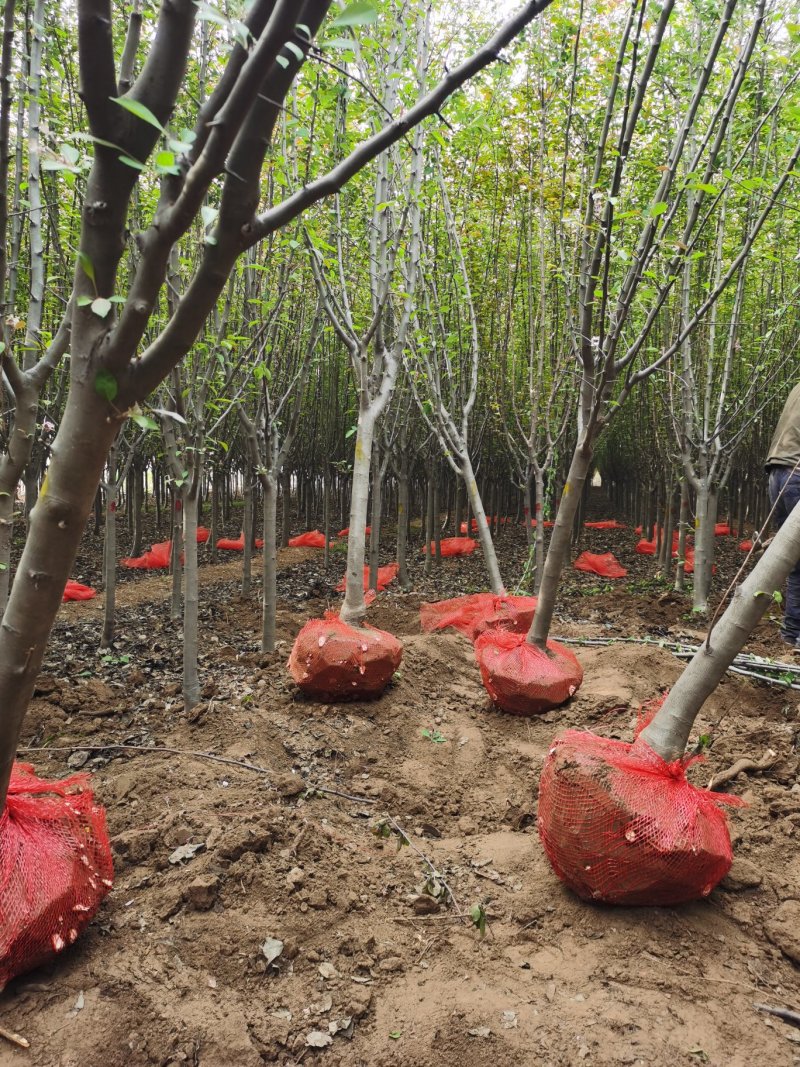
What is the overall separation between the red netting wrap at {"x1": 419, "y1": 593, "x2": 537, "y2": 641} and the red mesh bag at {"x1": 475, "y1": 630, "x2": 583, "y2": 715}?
99 cm

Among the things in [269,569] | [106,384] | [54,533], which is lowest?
[269,569]

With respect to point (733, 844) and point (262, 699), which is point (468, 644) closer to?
point (262, 699)

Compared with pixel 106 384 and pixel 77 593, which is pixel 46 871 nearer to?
pixel 106 384

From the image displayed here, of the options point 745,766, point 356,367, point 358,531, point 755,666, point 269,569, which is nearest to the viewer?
point 745,766

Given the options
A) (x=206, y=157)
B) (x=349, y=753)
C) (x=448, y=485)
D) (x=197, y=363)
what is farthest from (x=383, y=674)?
(x=448, y=485)

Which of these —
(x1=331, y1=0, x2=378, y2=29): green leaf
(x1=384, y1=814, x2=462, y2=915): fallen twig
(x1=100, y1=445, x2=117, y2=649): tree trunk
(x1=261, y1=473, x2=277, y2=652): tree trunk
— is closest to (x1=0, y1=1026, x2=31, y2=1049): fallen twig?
(x1=384, y1=814, x2=462, y2=915): fallen twig

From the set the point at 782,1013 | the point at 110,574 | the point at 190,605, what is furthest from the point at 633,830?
the point at 110,574

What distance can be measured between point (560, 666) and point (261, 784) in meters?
2.12

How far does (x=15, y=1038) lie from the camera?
1593 mm

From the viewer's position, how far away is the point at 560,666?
4.26m

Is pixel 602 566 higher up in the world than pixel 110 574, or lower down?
lower down

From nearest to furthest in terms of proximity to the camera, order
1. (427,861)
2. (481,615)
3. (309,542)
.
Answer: (427,861)
(481,615)
(309,542)

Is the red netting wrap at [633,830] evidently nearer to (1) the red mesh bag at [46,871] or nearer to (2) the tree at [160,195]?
(1) the red mesh bag at [46,871]

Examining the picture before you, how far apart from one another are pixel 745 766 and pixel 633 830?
1110mm
